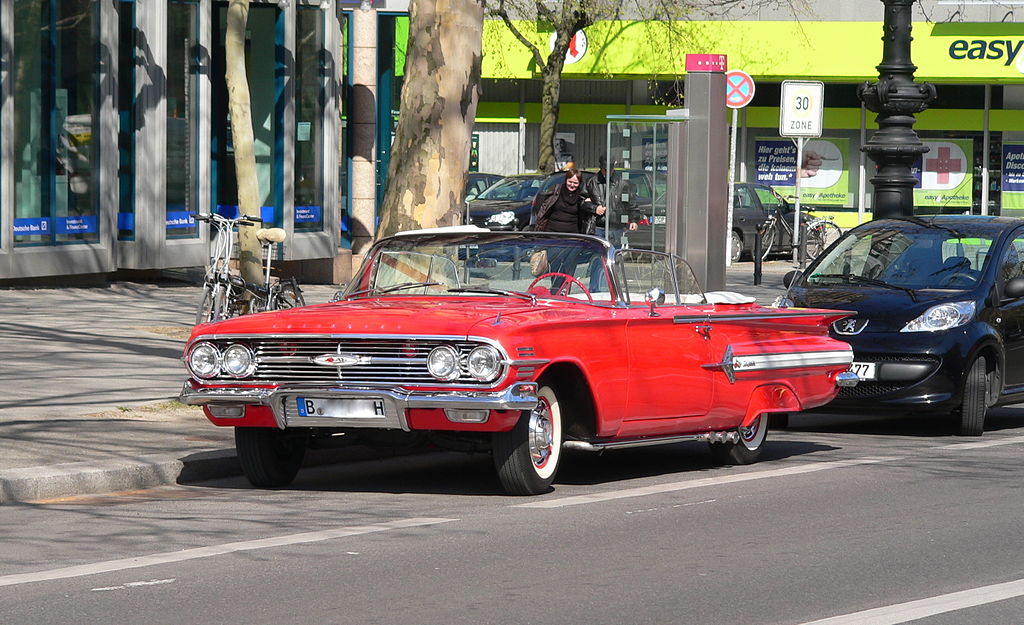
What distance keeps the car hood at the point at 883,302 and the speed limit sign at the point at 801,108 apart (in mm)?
12146

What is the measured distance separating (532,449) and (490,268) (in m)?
1.31

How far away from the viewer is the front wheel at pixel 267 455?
9375 millimetres

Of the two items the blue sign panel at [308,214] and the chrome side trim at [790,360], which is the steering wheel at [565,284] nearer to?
the chrome side trim at [790,360]

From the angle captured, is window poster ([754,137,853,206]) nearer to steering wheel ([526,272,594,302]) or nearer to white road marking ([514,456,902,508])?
white road marking ([514,456,902,508])

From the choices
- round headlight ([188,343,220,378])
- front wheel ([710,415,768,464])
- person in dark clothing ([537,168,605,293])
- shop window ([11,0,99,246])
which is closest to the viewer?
round headlight ([188,343,220,378])

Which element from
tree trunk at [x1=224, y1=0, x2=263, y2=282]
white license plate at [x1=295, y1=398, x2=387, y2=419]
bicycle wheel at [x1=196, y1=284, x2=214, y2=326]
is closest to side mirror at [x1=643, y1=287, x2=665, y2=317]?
white license plate at [x1=295, y1=398, x2=387, y2=419]

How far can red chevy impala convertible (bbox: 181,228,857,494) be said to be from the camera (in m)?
8.55

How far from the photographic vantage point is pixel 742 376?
1038 cm

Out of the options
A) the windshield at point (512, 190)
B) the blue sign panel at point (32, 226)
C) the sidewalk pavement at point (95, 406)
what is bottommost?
the sidewalk pavement at point (95, 406)

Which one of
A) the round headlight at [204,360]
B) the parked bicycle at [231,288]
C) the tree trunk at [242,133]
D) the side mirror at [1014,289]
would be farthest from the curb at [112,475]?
the side mirror at [1014,289]

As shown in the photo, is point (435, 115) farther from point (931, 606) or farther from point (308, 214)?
point (308, 214)

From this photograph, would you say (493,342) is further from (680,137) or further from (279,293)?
(680,137)

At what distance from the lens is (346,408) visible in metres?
8.62

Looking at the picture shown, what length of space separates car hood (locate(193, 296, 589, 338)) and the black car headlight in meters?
3.87
